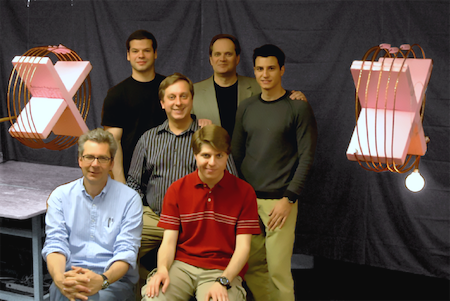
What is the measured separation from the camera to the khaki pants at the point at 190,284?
2.35 meters

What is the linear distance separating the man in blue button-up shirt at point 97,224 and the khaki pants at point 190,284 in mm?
191

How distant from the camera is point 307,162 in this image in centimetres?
289

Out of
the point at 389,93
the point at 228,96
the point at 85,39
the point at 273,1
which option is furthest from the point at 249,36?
the point at 389,93

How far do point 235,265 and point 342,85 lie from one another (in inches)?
72.6

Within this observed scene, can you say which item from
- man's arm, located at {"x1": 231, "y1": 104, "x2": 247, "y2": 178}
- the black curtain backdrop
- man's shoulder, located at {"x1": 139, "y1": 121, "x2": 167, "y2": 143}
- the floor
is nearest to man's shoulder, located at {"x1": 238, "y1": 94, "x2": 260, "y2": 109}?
man's arm, located at {"x1": 231, "y1": 104, "x2": 247, "y2": 178}

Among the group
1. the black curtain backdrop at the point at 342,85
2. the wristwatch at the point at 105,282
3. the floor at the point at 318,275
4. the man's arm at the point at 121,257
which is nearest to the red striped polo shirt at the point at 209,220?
the man's arm at the point at 121,257

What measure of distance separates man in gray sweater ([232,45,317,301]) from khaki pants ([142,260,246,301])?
577 millimetres

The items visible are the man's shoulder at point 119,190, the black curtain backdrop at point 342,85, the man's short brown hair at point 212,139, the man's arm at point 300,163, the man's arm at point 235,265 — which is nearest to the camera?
the man's arm at point 235,265

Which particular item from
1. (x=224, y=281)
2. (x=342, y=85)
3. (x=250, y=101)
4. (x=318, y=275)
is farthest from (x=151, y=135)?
(x=318, y=275)

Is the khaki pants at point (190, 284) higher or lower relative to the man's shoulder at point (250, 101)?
lower

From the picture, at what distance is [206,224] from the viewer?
2.49 m

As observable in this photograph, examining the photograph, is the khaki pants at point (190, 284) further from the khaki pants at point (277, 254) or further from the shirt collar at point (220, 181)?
the khaki pants at point (277, 254)

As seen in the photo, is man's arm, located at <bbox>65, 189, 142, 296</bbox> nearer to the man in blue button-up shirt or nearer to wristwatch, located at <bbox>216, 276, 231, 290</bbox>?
the man in blue button-up shirt

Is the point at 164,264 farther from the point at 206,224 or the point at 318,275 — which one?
the point at 318,275
